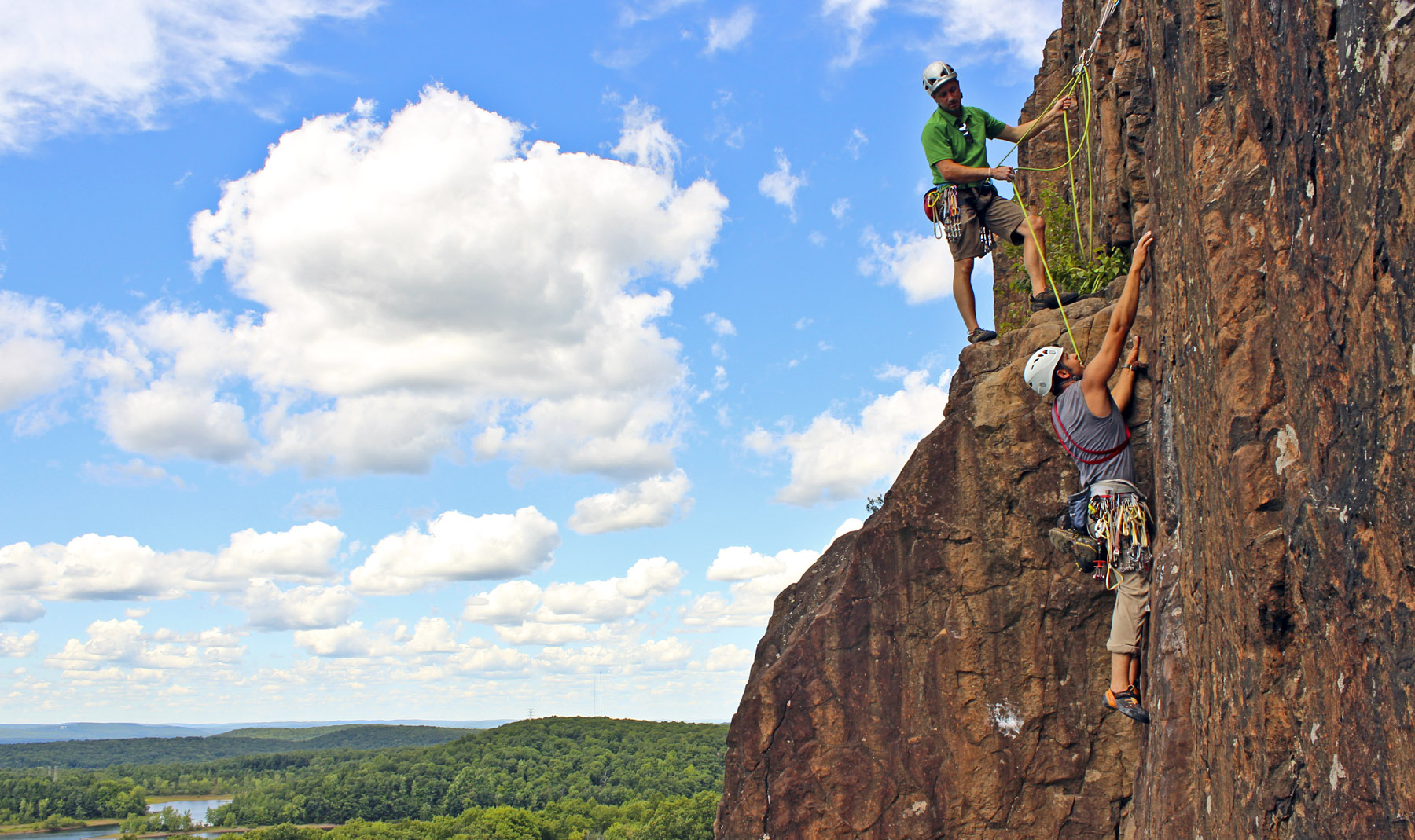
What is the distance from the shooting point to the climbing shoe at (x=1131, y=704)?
7.30 metres

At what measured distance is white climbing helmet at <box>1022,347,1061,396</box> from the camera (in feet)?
26.0

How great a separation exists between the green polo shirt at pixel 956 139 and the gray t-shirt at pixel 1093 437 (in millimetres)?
3383

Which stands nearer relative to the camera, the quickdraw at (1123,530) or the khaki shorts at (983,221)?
the quickdraw at (1123,530)

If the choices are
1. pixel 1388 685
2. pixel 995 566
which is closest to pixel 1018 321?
pixel 995 566

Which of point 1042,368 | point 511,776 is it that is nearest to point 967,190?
point 1042,368

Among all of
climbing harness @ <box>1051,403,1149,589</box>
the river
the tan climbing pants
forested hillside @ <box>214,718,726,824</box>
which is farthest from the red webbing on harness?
the river

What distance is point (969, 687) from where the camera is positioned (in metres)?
8.61

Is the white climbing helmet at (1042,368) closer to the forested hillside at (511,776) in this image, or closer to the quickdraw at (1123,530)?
the quickdraw at (1123,530)

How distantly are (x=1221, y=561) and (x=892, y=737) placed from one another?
4266 millimetres

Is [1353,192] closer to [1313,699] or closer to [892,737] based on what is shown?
[1313,699]

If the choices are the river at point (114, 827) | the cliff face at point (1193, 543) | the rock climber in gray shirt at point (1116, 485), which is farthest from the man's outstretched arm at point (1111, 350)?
the river at point (114, 827)

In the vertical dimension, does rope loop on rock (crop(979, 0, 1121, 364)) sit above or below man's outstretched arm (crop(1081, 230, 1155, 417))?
above

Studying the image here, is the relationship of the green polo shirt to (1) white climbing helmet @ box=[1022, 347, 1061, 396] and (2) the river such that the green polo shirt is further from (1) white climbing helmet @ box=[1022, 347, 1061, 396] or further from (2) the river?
(2) the river

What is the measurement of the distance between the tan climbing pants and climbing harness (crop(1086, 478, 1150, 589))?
0.06 metres
